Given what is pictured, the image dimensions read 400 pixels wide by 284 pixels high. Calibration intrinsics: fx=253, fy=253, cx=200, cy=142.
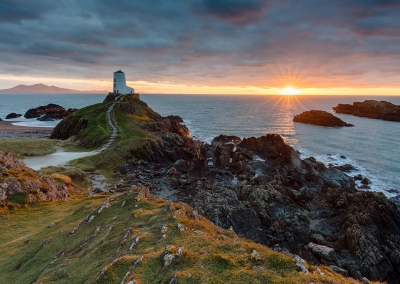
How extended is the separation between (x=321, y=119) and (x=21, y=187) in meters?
146

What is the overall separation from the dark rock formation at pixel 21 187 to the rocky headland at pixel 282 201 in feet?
31.0

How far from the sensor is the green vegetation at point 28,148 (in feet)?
178

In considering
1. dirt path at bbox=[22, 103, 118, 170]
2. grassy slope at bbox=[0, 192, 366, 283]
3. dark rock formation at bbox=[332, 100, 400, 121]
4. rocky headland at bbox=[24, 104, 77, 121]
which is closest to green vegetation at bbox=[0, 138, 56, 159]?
dirt path at bbox=[22, 103, 118, 170]

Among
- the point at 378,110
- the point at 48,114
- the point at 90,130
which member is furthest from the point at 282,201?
the point at 378,110

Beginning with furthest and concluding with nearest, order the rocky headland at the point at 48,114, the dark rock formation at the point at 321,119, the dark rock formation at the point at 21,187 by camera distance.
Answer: the rocky headland at the point at 48,114, the dark rock formation at the point at 321,119, the dark rock formation at the point at 21,187

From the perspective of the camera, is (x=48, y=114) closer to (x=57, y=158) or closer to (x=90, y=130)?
(x=90, y=130)

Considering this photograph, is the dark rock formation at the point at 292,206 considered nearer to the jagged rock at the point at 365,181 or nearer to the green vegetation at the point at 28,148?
the jagged rock at the point at 365,181

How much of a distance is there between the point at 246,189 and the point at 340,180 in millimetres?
24489

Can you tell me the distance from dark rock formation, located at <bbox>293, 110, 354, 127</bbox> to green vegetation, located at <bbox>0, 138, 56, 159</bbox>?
13015 centimetres

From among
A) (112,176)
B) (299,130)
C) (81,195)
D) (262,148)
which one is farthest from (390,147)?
(81,195)

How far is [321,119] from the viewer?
5650 inches

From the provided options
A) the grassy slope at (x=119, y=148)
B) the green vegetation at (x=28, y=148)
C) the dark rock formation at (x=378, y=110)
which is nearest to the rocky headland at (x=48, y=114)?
the grassy slope at (x=119, y=148)

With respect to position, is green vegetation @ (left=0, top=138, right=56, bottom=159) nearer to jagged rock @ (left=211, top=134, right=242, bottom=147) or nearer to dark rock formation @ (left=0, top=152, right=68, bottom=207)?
dark rock formation @ (left=0, top=152, right=68, bottom=207)

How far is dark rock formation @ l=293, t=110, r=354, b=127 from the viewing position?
136000 millimetres
